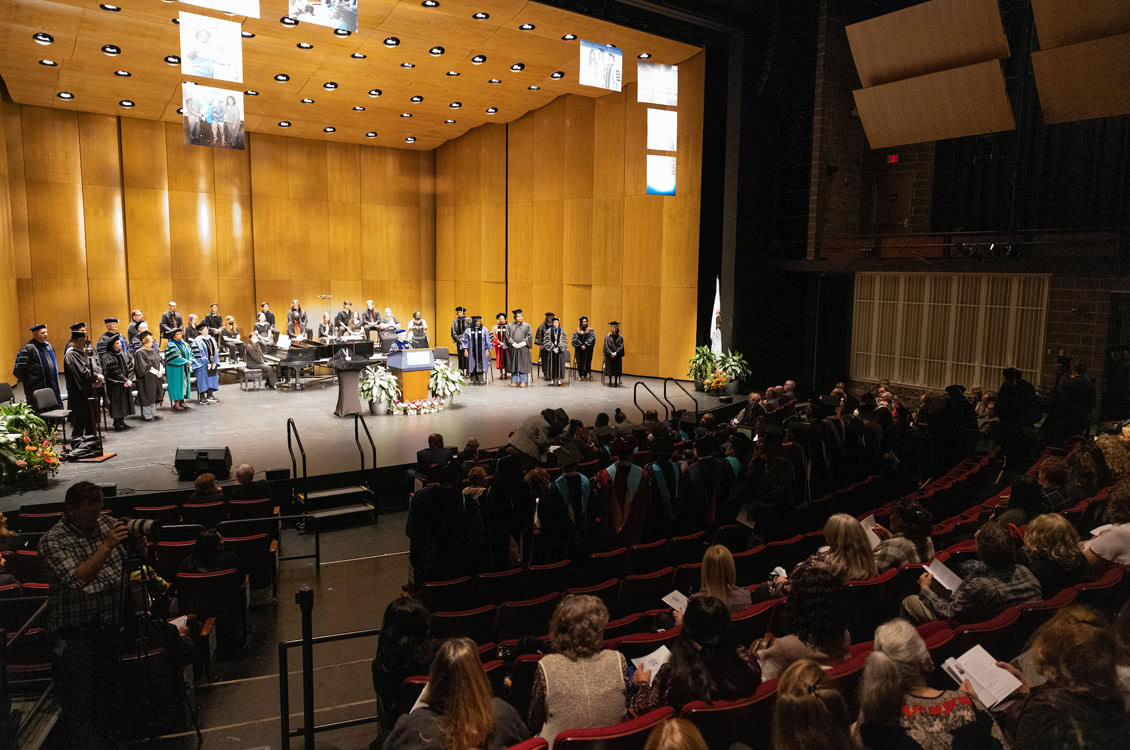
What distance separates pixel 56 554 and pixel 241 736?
136 cm

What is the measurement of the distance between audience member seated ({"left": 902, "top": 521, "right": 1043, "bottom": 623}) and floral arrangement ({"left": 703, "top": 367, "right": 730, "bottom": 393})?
1068 centimetres

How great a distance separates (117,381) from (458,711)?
34.0 feet

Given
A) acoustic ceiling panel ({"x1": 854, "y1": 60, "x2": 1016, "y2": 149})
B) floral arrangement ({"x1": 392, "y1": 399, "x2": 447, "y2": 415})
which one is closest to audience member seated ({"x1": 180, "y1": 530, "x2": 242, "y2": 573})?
floral arrangement ({"x1": 392, "y1": 399, "x2": 447, "y2": 415})

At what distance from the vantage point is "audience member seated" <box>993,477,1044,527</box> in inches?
180

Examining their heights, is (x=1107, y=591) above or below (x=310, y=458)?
above

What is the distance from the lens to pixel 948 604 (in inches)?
145

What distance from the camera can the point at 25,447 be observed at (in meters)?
8.08

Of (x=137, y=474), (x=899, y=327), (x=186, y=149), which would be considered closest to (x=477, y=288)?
(x=186, y=149)

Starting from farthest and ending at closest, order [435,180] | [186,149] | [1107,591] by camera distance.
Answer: [435,180]
[186,149]
[1107,591]

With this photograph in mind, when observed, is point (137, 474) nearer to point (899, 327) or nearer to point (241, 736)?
point (241, 736)

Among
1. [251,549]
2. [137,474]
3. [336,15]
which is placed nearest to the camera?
[251,549]

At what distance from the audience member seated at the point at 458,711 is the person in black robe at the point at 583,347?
43.4 ft

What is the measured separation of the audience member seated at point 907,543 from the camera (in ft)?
13.9

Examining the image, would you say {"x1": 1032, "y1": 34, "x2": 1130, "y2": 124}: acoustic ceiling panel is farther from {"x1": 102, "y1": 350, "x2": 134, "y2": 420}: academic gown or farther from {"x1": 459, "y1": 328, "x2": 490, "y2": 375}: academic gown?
{"x1": 102, "y1": 350, "x2": 134, "y2": 420}: academic gown
